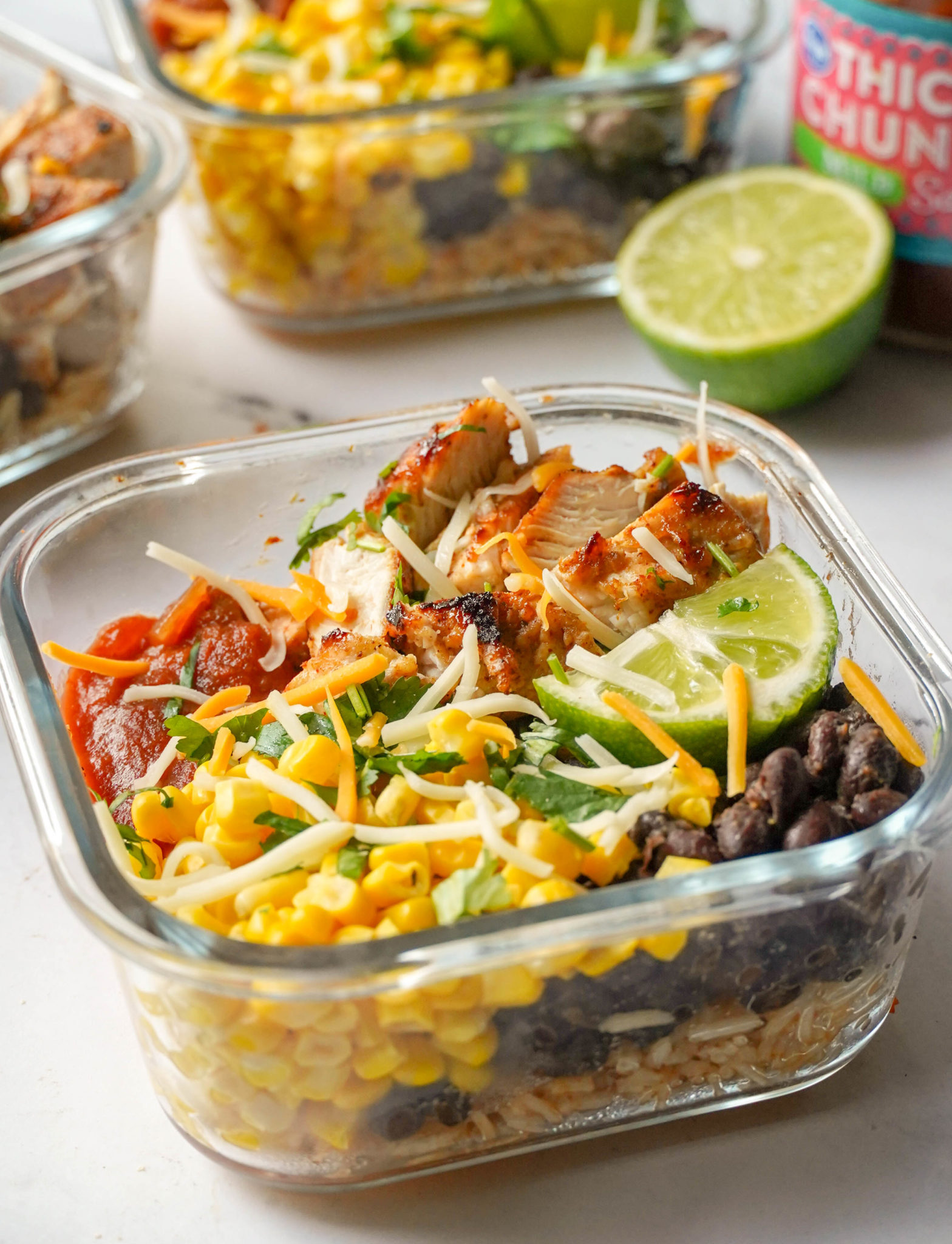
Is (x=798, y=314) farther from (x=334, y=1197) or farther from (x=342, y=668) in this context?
(x=334, y=1197)

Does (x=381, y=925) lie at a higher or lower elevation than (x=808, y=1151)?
higher

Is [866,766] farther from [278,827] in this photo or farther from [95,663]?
[95,663]

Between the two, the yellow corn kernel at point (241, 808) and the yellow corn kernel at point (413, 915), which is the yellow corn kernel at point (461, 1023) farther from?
the yellow corn kernel at point (241, 808)

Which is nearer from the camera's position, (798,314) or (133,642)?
(133,642)

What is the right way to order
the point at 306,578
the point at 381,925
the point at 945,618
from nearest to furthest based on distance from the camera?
the point at 381,925, the point at 306,578, the point at 945,618

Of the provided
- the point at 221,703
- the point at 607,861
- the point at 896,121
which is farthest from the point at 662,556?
the point at 896,121

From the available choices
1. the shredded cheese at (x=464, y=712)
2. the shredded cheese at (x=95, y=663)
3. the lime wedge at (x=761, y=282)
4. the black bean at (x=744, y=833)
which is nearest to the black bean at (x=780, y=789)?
the black bean at (x=744, y=833)

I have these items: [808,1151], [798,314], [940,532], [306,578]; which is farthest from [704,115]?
[808,1151]
